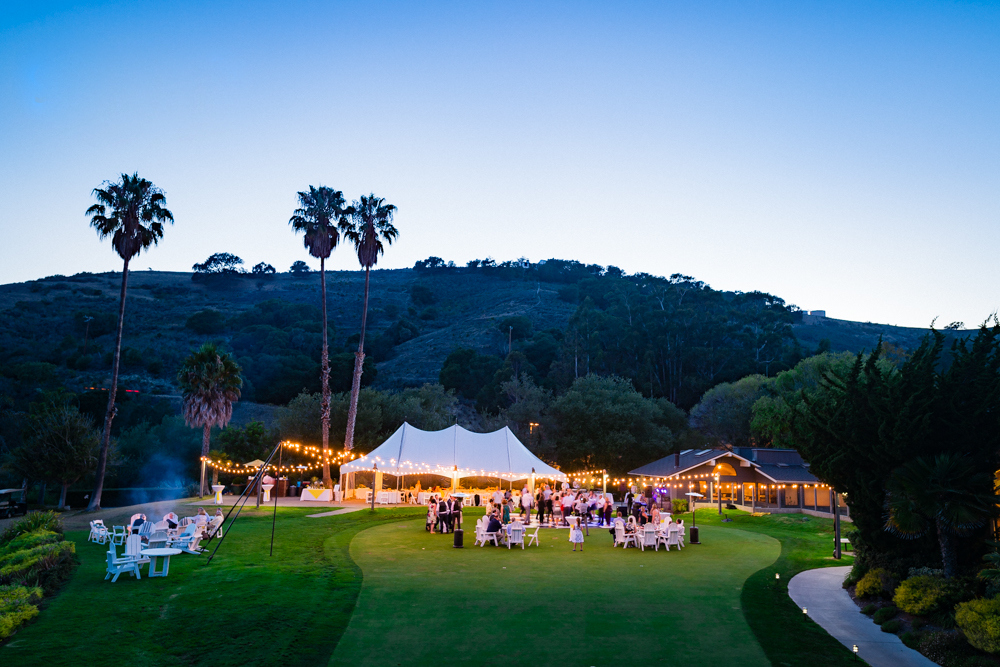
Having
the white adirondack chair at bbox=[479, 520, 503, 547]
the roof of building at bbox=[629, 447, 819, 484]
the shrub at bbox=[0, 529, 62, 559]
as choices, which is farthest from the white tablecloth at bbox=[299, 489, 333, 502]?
the shrub at bbox=[0, 529, 62, 559]

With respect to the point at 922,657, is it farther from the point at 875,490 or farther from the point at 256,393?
the point at 256,393

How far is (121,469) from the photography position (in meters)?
39.1

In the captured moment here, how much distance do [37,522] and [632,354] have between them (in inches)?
2168

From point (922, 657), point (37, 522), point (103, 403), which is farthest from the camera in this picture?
point (103, 403)

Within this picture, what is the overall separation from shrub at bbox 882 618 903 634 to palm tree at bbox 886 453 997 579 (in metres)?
1.02

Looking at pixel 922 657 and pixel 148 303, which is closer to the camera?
pixel 922 657

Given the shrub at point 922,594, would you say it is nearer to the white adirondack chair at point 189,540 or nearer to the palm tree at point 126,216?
the white adirondack chair at point 189,540

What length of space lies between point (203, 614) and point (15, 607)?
2.37 meters

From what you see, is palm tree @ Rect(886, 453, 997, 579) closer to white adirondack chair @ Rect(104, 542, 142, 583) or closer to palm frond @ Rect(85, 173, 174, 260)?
white adirondack chair @ Rect(104, 542, 142, 583)

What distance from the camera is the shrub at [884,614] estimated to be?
395 inches

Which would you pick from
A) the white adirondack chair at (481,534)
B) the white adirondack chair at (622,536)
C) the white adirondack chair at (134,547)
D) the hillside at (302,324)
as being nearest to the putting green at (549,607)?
the white adirondack chair at (622,536)

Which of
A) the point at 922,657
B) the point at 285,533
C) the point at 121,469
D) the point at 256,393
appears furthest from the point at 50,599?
the point at 256,393

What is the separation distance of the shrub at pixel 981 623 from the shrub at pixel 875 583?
9.49 ft

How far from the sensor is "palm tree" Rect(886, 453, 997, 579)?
31.2 feet
